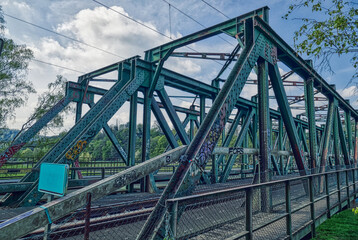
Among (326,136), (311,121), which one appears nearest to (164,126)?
(311,121)

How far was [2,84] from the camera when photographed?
11008mm

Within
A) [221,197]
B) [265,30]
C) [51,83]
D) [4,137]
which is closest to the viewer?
[221,197]

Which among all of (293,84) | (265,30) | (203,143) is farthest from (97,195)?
(293,84)

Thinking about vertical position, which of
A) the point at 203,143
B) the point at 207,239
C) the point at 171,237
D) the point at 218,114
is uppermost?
the point at 218,114

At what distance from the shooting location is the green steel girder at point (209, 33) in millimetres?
7184

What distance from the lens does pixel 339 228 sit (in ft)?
21.3

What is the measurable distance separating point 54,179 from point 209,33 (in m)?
6.96

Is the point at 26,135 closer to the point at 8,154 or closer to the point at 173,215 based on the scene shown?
the point at 8,154

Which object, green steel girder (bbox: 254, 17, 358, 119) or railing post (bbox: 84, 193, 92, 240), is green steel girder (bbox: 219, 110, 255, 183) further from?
railing post (bbox: 84, 193, 92, 240)

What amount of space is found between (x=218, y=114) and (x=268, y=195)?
6.68 ft

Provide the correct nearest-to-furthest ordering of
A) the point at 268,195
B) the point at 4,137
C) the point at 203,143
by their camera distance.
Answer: the point at 203,143 < the point at 268,195 < the point at 4,137

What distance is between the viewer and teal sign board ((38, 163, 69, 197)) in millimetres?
2396

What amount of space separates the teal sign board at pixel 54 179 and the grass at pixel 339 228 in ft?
18.8

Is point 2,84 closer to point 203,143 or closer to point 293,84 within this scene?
point 203,143
